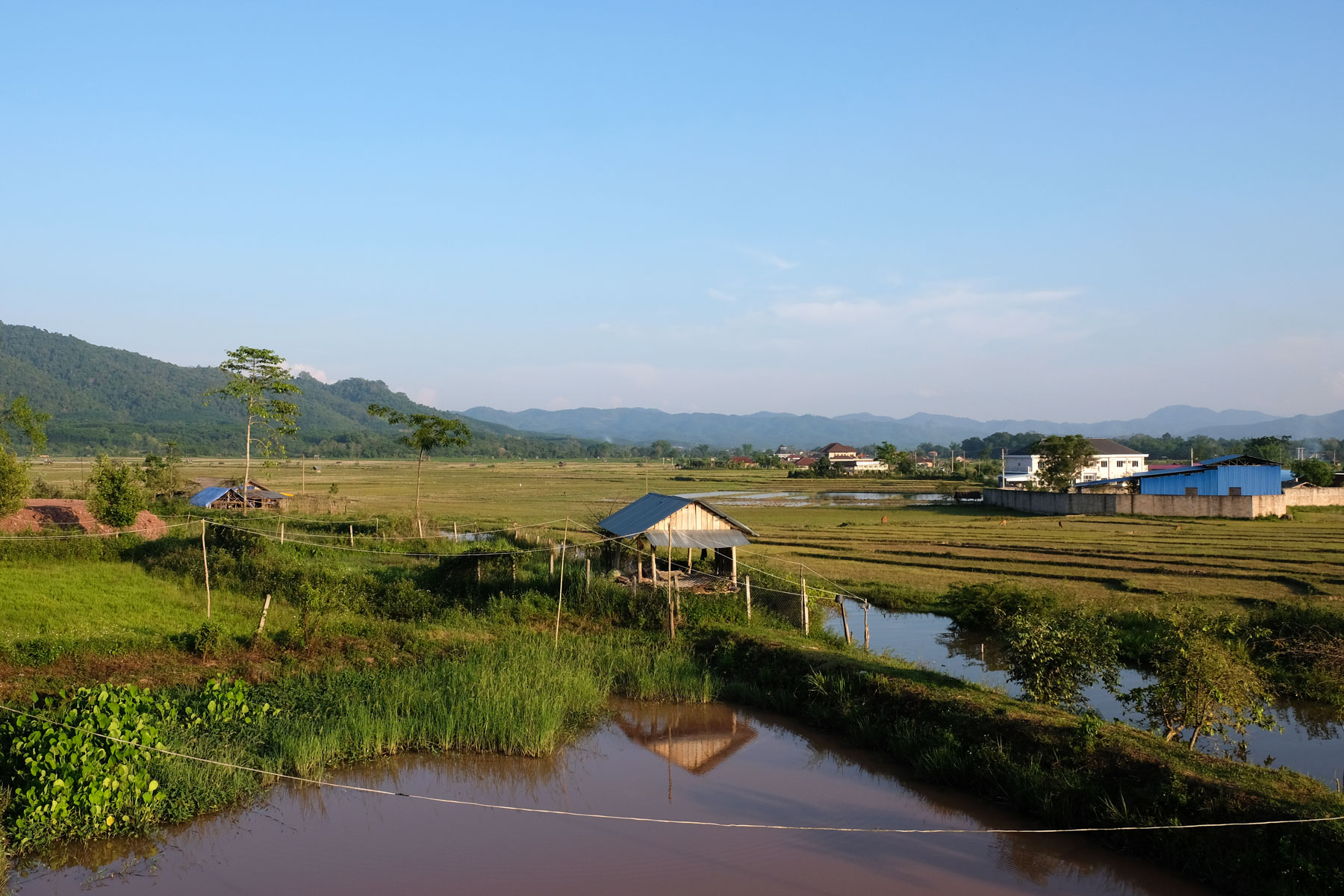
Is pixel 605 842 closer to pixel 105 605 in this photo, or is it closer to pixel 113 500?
pixel 105 605

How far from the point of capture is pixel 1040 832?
8.59 m

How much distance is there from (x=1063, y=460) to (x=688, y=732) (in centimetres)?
4125

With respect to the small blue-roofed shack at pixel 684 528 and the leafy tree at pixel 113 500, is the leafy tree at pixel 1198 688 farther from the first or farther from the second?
the leafy tree at pixel 113 500

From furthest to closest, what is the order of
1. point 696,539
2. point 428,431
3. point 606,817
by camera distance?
point 428,431 < point 696,539 < point 606,817

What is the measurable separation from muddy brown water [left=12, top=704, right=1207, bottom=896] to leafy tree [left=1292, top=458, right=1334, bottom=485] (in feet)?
177

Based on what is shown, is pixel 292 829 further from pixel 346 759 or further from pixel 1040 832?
pixel 1040 832

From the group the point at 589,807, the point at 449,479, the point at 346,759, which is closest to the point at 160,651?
the point at 346,759

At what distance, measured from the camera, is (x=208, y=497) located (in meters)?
35.9

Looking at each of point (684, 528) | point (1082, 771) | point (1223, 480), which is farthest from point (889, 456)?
point (1082, 771)

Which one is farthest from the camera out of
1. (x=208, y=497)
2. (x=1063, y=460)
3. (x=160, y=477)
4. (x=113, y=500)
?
(x=1063, y=460)

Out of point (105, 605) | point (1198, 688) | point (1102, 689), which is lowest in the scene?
point (1102, 689)

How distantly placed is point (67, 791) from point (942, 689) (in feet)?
31.7

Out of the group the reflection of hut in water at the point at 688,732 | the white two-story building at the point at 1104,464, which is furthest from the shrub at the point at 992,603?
the white two-story building at the point at 1104,464

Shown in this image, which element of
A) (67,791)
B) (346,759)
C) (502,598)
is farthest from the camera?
(502,598)
